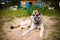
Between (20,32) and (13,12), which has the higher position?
(13,12)

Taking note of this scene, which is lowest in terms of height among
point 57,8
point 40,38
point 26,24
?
point 40,38

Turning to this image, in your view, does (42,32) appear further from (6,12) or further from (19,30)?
(6,12)

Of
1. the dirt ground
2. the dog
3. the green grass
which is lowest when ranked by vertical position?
the dirt ground

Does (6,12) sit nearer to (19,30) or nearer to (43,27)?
(19,30)

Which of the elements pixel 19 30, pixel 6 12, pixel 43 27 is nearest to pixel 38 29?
pixel 43 27

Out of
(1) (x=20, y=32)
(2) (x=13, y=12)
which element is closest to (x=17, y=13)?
(2) (x=13, y=12)

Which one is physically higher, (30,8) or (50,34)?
(30,8)

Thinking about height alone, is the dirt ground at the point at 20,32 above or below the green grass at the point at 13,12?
below

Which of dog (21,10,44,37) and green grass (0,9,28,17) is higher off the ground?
green grass (0,9,28,17)

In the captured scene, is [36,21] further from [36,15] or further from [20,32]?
[20,32]

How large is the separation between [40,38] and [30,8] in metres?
0.27

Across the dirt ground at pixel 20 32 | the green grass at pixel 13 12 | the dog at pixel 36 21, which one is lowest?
the dirt ground at pixel 20 32

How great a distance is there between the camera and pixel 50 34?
1.19 m

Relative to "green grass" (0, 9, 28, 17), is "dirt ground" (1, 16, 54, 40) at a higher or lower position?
lower
